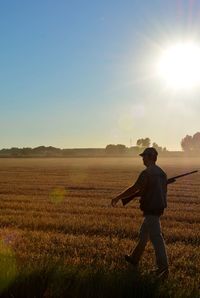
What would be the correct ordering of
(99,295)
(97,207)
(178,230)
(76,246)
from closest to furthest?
(99,295) → (76,246) → (178,230) → (97,207)

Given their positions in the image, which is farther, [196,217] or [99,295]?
[196,217]

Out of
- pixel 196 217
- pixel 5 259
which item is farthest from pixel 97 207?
pixel 5 259

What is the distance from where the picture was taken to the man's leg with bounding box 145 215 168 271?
A: 27.6 feet

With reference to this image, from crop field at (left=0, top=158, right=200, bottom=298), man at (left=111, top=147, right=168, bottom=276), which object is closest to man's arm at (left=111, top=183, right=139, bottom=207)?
man at (left=111, top=147, right=168, bottom=276)

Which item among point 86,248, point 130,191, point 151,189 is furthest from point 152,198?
point 86,248

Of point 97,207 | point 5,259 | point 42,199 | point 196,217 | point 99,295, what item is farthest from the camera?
point 42,199

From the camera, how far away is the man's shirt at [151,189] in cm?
843

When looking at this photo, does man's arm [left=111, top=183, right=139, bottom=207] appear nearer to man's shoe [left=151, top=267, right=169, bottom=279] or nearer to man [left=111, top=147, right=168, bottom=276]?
man [left=111, top=147, right=168, bottom=276]

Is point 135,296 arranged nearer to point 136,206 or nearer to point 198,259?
point 198,259

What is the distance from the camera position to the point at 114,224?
14422mm

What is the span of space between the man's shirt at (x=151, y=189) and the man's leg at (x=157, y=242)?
5.8 inches

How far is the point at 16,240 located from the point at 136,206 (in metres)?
8.27

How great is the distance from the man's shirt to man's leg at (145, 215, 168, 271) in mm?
147

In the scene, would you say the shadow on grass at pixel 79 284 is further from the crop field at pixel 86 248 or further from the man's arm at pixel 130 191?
the man's arm at pixel 130 191
